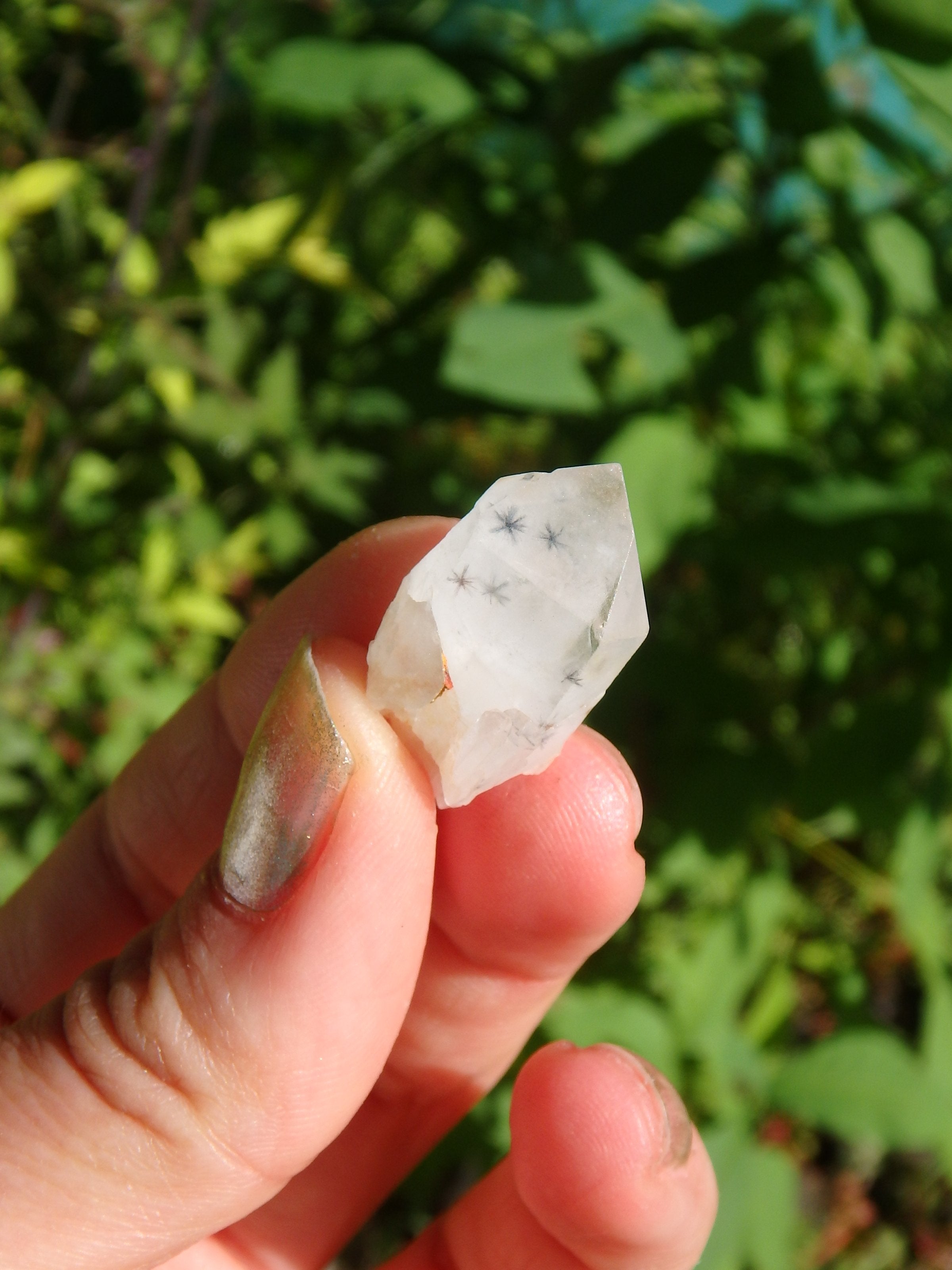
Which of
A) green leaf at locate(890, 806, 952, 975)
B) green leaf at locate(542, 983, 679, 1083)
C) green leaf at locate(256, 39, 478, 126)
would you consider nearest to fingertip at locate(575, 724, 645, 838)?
green leaf at locate(542, 983, 679, 1083)

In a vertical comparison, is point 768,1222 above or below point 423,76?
below

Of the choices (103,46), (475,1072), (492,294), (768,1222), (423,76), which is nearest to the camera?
(475,1072)

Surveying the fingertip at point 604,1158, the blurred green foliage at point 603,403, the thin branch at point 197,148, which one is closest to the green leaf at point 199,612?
the blurred green foliage at point 603,403

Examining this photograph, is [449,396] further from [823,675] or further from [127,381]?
[823,675]

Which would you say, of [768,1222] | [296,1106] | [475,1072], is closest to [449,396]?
[475,1072]

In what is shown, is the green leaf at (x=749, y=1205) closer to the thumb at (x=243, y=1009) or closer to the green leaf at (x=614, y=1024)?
the green leaf at (x=614, y=1024)

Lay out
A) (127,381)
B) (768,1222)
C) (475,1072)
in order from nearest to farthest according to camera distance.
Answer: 1. (475,1072)
2. (768,1222)
3. (127,381)
